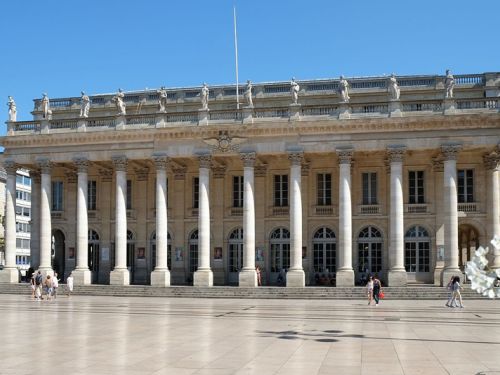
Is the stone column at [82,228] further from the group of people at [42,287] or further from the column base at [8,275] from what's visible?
the group of people at [42,287]

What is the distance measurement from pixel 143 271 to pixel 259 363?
3561 centimetres

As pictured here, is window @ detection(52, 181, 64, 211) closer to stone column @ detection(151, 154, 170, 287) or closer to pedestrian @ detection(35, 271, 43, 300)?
stone column @ detection(151, 154, 170, 287)

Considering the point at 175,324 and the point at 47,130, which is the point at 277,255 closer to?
the point at 47,130

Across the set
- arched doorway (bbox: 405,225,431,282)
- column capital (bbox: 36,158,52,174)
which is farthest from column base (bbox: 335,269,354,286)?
column capital (bbox: 36,158,52,174)

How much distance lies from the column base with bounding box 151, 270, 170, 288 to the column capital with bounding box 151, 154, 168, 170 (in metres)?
6.66

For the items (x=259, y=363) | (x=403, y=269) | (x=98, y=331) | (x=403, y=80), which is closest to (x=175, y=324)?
(x=98, y=331)

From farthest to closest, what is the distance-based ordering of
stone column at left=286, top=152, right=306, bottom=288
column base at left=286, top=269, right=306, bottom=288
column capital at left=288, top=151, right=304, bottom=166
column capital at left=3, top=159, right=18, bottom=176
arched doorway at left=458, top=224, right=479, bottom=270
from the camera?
column capital at left=3, top=159, right=18, bottom=176, arched doorway at left=458, top=224, right=479, bottom=270, column capital at left=288, top=151, right=304, bottom=166, stone column at left=286, top=152, right=306, bottom=288, column base at left=286, top=269, right=306, bottom=288

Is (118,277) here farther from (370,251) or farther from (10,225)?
(370,251)

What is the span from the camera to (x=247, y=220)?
146ft

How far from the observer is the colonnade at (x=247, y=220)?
139 feet

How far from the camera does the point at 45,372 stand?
1403cm

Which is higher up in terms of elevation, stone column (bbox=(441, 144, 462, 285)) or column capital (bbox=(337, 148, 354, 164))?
column capital (bbox=(337, 148, 354, 164))

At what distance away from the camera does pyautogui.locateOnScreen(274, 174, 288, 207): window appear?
48.6 metres

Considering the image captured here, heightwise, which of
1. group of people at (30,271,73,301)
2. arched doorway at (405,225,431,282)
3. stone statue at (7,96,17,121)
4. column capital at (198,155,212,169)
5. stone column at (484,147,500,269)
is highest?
stone statue at (7,96,17,121)
